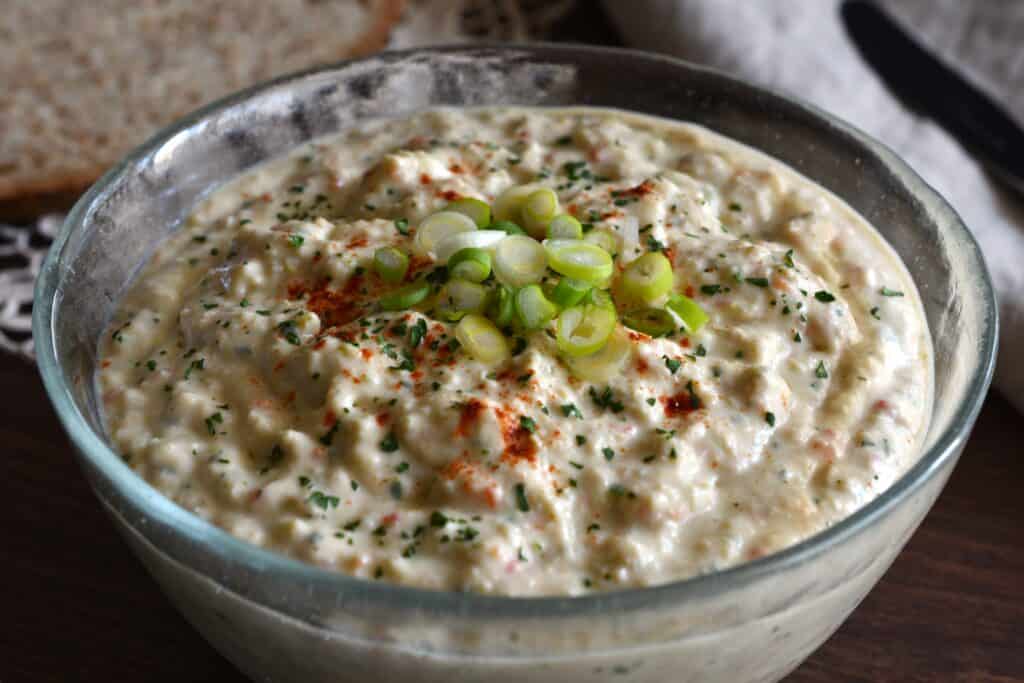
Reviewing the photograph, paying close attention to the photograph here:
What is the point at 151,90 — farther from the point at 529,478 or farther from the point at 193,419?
the point at 529,478

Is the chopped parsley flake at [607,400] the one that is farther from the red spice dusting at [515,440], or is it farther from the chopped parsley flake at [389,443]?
the chopped parsley flake at [389,443]

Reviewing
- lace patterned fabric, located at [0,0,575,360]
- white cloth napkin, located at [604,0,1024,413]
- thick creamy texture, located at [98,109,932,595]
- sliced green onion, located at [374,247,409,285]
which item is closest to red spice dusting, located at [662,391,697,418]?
thick creamy texture, located at [98,109,932,595]

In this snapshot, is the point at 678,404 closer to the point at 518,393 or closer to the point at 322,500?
the point at 518,393

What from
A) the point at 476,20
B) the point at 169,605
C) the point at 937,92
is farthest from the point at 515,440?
the point at 476,20

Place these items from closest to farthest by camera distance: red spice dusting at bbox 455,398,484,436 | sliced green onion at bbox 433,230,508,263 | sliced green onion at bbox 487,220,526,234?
1. red spice dusting at bbox 455,398,484,436
2. sliced green onion at bbox 433,230,508,263
3. sliced green onion at bbox 487,220,526,234

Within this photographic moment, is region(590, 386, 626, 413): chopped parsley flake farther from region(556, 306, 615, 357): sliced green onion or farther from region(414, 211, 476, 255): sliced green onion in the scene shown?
region(414, 211, 476, 255): sliced green onion

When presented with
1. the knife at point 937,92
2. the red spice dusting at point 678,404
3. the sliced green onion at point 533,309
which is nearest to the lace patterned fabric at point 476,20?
the knife at point 937,92

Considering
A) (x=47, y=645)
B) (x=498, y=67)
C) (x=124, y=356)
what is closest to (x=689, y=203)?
(x=498, y=67)
